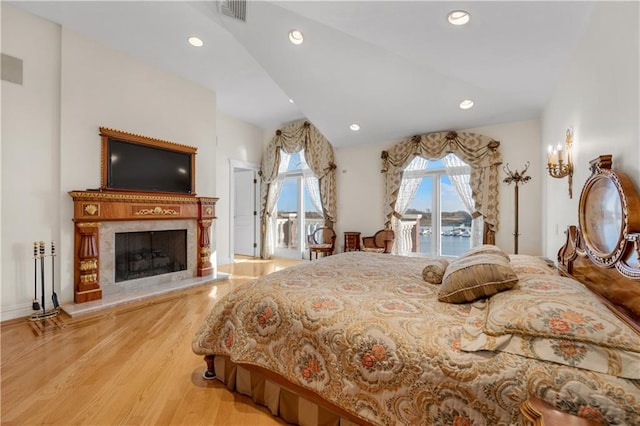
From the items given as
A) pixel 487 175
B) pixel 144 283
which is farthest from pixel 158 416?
pixel 487 175

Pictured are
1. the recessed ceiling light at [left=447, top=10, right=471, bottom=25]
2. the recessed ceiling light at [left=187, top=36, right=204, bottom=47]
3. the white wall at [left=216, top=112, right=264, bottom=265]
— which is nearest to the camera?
the recessed ceiling light at [left=447, top=10, right=471, bottom=25]

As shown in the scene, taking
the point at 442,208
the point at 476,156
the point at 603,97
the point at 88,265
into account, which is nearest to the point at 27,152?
the point at 88,265

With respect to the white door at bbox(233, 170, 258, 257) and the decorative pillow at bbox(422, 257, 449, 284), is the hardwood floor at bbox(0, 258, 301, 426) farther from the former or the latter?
the white door at bbox(233, 170, 258, 257)

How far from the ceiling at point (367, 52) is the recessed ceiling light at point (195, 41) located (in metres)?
0.07

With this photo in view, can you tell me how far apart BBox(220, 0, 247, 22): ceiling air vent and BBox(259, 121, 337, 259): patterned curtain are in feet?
9.49

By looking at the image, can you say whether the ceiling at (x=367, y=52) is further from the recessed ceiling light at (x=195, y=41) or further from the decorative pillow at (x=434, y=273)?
the decorative pillow at (x=434, y=273)

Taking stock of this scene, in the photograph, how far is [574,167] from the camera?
217 centimetres

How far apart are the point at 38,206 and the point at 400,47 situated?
418 centimetres

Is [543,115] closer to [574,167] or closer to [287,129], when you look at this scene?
[574,167]

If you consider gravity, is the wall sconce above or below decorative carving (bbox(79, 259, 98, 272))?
above

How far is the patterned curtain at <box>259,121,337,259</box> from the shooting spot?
5.60 metres

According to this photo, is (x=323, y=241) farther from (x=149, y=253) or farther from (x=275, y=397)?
(x=275, y=397)

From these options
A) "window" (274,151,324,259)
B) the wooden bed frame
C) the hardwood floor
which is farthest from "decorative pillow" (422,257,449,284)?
"window" (274,151,324,259)

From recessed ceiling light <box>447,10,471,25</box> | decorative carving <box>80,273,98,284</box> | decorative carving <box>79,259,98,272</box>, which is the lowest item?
decorative carving <box>80,273,98,284</box>
